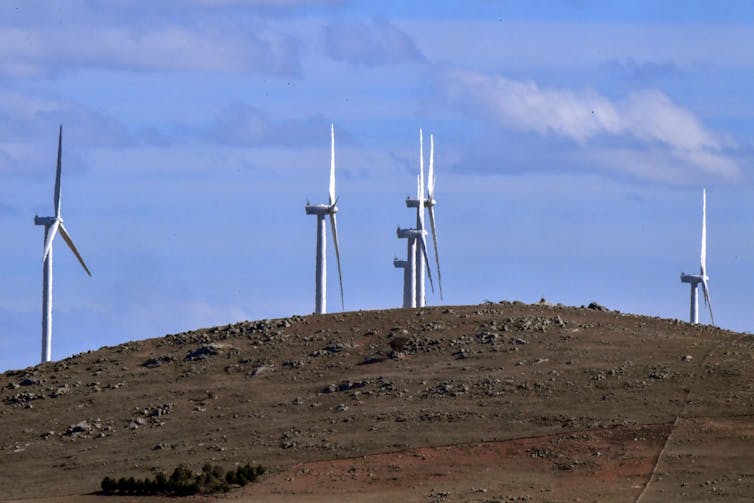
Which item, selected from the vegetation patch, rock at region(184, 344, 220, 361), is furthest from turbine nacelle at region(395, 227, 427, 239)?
the vegetation patch

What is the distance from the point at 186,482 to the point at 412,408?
46.0 feet

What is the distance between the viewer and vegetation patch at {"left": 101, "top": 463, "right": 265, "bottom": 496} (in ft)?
265

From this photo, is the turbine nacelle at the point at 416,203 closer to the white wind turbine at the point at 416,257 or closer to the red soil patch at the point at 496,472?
the white wind turbine at the point at 416,257

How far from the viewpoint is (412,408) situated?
90.2m

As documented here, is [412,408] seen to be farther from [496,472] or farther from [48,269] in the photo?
[48,269]

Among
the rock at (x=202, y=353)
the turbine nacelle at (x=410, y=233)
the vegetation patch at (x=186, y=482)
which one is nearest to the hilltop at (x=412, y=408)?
the rock at (x=202, y=353)

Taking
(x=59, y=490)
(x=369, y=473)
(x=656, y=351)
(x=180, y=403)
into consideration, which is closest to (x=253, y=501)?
(x=369, y=473)

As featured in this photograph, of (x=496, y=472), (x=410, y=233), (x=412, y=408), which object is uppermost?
(x=410, y=233)

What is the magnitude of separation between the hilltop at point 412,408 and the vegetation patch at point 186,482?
1.03 m

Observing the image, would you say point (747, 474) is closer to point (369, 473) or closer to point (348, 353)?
point (369, 473)

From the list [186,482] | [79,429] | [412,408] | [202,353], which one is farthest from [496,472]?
[202,353]

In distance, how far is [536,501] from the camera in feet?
247

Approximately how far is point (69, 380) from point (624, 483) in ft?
128

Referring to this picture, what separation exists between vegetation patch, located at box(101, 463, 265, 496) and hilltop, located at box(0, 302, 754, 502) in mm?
1029
